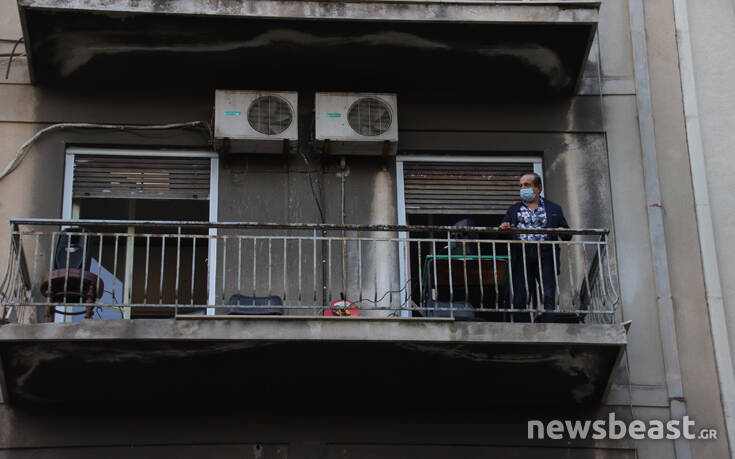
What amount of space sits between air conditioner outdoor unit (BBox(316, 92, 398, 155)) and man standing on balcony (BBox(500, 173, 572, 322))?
1.27 metres

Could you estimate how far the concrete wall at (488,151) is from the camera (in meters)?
8.94

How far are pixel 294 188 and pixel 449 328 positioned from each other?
2293 mm

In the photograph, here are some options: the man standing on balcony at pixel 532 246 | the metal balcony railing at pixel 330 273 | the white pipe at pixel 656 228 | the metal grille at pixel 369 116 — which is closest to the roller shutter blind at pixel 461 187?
the metal balcony railing at pixel 330 273

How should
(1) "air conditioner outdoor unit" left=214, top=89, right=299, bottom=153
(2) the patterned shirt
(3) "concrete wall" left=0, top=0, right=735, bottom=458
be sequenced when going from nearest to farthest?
(3) "concrete wall" left=0, top=0, right=735, bottom=458 → (2) the patterned shirt → (1) "air conditioner outdoor unit" left=214, top=89, right=299, bottom=153

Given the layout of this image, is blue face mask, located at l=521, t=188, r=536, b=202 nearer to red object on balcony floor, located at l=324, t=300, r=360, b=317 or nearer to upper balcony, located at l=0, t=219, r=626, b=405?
upper balcony, located at l=0, t=219, r=626, b=405

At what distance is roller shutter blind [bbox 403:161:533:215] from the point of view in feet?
33.6

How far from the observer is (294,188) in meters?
10.1

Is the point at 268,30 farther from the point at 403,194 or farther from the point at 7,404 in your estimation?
the point at 7,404

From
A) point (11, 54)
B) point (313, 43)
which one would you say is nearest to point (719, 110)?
point (313, 43)

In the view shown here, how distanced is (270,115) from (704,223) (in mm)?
3854

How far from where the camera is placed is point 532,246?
9.38m

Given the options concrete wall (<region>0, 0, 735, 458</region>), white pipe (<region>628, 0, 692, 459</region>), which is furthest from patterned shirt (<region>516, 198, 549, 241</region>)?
white pipe (<region>628, 0, 692, 459</region>)

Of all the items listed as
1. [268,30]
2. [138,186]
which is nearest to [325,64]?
[268,30]

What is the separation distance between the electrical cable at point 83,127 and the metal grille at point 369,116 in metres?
1.29
